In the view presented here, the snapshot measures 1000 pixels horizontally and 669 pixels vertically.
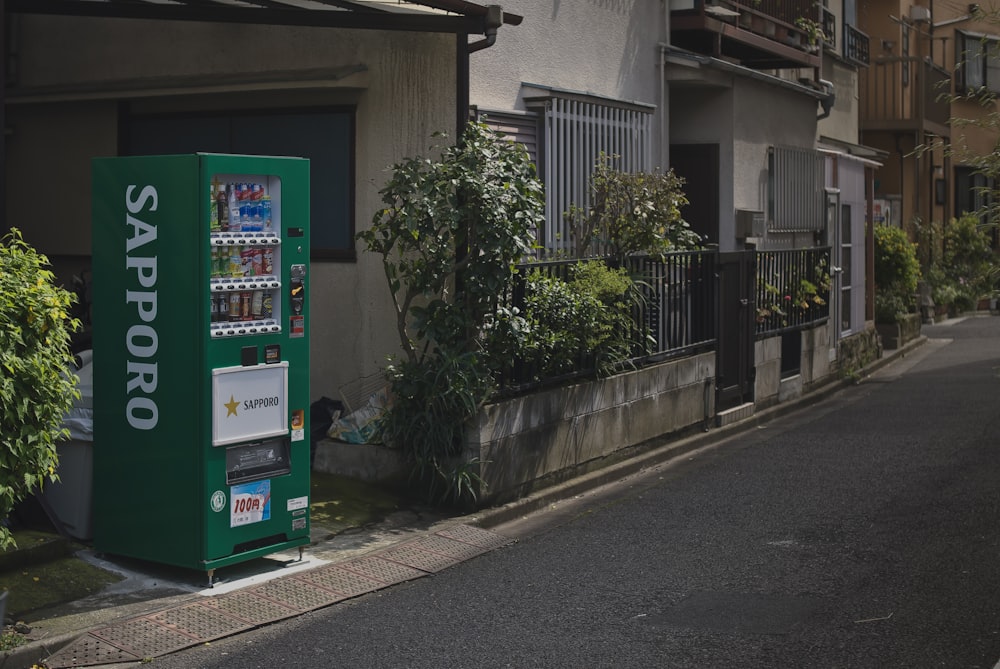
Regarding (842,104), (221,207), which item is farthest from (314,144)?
(842,104)

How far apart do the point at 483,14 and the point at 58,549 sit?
5.13 meters

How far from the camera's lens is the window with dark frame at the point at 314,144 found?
10.8m

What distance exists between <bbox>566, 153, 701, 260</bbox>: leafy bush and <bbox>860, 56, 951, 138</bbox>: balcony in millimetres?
17626

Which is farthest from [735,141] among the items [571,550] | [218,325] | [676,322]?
[218,325]

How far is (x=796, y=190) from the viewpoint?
18.5 metres

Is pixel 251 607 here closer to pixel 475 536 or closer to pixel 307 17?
pixel 475 536

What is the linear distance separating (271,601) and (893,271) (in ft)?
57.4

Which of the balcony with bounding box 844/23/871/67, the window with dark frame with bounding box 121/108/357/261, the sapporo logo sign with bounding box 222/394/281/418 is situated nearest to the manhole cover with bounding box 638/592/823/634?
the sapporo logo sign with bounding box 222/394/281/418

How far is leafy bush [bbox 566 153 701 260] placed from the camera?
12.0m

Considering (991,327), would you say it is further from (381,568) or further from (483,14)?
(381,568)

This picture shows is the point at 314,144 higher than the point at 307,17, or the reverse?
the point at 307,17

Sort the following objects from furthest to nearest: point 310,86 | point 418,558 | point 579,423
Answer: point 579,423 → point 310,86 → point 418,558

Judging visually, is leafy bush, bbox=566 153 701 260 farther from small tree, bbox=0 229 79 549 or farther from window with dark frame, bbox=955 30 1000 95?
window with dark frame, bbox=955 30 1000 95

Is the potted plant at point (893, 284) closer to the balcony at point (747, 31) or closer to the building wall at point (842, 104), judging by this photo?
the building wall at point (842, 104)
